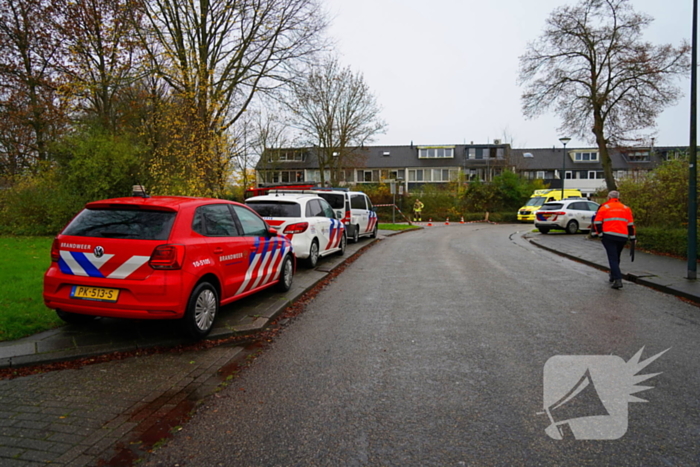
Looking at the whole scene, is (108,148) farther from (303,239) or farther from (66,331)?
(66,331)

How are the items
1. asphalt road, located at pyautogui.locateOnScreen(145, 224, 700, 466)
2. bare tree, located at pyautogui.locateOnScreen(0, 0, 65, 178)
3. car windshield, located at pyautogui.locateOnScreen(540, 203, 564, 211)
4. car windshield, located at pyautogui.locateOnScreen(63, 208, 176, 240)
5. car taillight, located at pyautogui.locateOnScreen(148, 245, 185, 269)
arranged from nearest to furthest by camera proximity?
asphalt road, located at pyautogui.locateOnScreen(145, 224, 700, 466), car taillight, located at pyautogui.locateOnScreen(148, 245, 185, 269), car windshield, located at pyautogui.locateOnScreen(63, 208, 176, 240), bare tree, located at pyautogui.locateOnScreen(0, 0, 65, 178), car windshield, located at pyautogui.locateOnScreen(540, 203, 564, 211)

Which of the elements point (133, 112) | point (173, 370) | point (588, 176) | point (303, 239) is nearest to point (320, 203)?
point (303, 239)

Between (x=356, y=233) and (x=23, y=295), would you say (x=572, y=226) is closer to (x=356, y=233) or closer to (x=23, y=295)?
(x=356, y=233)

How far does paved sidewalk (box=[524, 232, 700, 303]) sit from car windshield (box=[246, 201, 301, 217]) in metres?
7.10

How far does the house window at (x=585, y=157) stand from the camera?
229 ft

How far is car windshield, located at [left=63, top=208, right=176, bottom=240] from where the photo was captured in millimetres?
5051

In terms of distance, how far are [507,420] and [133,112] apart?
19.7 m

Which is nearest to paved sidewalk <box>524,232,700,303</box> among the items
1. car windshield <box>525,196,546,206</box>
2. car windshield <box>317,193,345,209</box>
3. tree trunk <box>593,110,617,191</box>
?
car windshield <box>317,193,345,209</box>

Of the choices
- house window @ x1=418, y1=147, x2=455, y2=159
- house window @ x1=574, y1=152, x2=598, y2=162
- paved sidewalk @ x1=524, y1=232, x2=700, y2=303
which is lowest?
paved sidewalk @ x1=524, y1=232, x2=700, y2=303

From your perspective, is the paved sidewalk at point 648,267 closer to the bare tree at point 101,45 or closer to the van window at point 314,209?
the van window at point 314,209

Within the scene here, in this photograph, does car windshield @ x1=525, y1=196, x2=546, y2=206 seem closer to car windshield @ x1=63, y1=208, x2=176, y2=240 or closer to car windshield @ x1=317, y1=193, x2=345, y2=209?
car windshield @ x1=317, y1=193, x2=345, y2=209

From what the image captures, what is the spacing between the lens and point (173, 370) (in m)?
4.49

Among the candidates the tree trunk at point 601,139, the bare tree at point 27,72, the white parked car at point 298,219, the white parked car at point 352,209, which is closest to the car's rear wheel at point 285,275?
the white parked car at point 298,219

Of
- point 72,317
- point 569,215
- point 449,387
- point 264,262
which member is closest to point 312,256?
point 264,262
